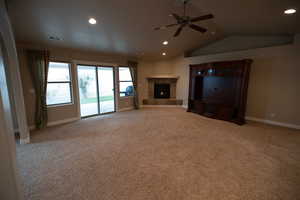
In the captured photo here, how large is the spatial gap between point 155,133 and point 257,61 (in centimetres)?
421

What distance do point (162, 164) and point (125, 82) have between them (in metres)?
4.87

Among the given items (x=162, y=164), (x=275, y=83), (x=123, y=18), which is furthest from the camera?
(x=275, y=83)

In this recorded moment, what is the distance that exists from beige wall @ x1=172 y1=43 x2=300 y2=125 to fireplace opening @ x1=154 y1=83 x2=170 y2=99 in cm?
331

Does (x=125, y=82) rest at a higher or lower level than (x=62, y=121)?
higher

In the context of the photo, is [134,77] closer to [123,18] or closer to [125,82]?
[125,82]

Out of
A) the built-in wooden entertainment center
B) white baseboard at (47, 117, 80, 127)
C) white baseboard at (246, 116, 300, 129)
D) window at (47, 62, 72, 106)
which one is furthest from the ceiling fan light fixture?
white baseboard at (246, 116, 300, 129)

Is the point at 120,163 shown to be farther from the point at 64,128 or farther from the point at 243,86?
the point at 243,86

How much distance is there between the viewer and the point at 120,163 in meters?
2.46

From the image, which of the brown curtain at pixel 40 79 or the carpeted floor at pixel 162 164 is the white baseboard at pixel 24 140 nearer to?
the carpeted floor at pixel 162 164

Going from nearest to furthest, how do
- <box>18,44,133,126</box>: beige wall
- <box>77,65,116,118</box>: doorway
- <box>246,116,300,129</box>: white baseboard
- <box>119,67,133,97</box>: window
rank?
<box>18,44,133,126</box>: beige wall < <box>246,116,300,129</box>: white baseboard < <box>77,65,116,118</box>: doorway < <box>119,67,133,97</box>: window

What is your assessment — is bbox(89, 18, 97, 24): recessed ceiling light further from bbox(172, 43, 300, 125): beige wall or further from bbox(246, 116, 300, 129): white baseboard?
bbox(246, 116, 300, 129): white baseboard

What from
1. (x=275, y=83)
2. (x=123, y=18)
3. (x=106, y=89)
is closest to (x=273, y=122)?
(x=275, y=83)

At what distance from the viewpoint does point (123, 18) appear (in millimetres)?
3299

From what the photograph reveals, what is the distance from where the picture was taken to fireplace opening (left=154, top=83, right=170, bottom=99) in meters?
7.48
